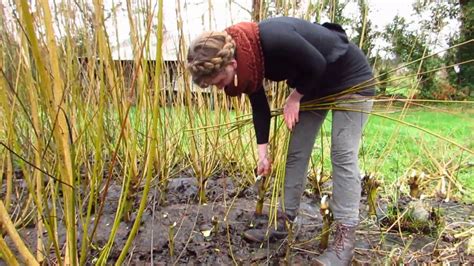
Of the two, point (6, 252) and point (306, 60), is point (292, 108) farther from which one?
point (6, 252)

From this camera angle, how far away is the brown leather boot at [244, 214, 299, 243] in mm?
2053

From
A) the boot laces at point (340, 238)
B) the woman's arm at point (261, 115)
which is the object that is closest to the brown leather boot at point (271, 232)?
the boot laces at point (340, 238)

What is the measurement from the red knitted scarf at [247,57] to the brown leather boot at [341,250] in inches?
30.5

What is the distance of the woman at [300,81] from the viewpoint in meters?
1.62

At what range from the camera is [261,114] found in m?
1.95

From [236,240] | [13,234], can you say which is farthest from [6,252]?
[236,240]

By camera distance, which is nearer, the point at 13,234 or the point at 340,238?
the point at 13,234

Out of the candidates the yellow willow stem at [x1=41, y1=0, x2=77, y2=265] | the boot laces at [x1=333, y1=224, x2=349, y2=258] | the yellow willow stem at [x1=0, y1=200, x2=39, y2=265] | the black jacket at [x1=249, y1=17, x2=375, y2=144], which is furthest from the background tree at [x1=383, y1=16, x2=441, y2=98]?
the yellow willow stem at [x1=0, y1=200, x2=39, y2=265]

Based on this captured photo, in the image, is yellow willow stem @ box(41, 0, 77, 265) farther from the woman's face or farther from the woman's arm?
the woman's arm

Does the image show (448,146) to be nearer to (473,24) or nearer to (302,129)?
(302,129)

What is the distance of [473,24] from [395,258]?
28.7 ft

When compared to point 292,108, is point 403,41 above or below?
above

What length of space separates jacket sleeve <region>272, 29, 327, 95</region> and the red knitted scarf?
84mm

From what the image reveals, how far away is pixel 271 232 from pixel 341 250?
0.40 metres
